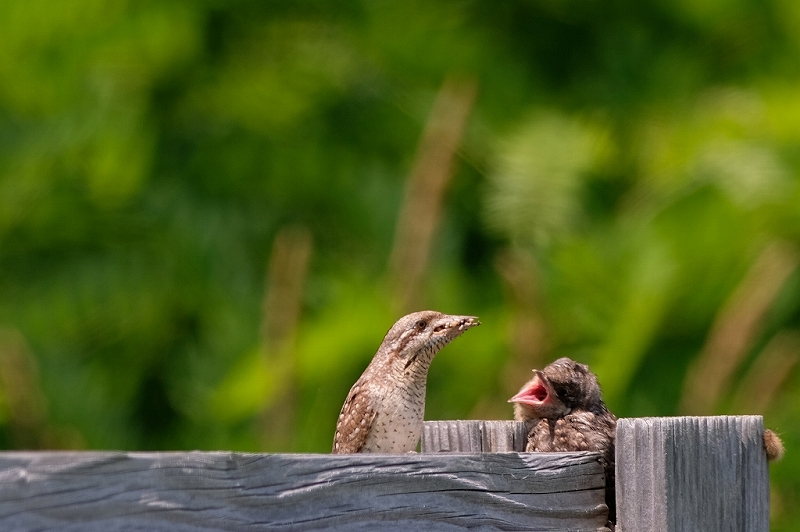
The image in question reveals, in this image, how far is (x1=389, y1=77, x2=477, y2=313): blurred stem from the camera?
161 inches

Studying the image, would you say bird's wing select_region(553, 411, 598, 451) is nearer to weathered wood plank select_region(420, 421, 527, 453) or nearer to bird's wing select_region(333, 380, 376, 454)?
weathered wood plank select_region(420, 421, 527, 453)

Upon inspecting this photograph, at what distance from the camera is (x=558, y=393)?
8.87ft

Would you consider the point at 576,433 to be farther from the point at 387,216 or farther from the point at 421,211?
the point at 387,216

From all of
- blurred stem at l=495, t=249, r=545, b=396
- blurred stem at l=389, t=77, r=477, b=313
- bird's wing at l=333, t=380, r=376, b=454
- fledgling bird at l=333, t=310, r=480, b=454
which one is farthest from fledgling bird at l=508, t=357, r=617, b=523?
blurred stem at l=389, t=77, r=477, b=313

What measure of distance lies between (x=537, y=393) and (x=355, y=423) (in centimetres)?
63

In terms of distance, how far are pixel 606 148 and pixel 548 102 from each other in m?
0.43

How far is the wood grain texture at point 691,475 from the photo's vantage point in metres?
1.86

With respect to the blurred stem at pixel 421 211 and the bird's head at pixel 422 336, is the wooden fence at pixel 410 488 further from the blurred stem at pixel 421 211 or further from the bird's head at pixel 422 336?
the blurred stem at pixel 421 211

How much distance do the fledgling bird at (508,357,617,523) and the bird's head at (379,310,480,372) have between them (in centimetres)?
38

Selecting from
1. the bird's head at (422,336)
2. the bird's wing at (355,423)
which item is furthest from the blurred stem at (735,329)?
the bird's wing at (355,423)

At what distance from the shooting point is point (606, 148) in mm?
4910

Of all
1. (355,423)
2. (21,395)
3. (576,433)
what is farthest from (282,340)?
(576,433)

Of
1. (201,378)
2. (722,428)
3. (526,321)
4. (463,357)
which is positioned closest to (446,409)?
(463,357)

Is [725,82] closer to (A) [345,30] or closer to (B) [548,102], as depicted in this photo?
(B) [548,102]
